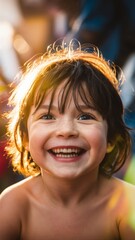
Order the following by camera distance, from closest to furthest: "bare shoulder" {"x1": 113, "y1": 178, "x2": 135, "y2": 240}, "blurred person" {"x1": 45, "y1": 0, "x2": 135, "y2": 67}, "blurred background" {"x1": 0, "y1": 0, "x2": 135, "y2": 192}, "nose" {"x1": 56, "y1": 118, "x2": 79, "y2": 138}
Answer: "nose" {"x1": 56, "y1": 118, "x2": 79, "y2": 138}, "bare shoulder" {"x1": 113, "y1": 178, "x2": 135, "y2": 240}, "blurred background" {"x1": 0, "y1": 0, "x2": 135, "y2": 192}, "blurred person" {"x1": 45, "y1": 0, "x2": 135, "y2": 67}

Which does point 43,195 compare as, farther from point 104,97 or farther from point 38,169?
point 104,97

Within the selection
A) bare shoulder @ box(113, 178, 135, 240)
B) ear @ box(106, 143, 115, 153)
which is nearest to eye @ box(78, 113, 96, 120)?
ear @ box(106, 143, 115, 153)

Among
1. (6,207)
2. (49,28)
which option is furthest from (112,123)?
(49,28)

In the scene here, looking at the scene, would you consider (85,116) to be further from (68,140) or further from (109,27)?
(109,27)

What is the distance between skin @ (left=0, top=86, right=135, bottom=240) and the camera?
52.5 inches

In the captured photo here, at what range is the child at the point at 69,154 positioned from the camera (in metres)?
1.33

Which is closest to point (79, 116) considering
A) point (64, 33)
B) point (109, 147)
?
point (109, 147)

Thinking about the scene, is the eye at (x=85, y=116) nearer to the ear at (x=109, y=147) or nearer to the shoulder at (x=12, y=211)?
the ear at (x=109, y=147)

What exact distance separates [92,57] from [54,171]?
444 millimetres

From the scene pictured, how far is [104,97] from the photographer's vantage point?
1403 mm

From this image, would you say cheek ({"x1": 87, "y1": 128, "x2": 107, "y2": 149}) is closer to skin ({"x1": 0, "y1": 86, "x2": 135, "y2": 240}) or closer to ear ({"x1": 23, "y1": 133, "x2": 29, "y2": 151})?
skin ({"x1": 0, "y1": 86, "x2": 135, "y2": 240})

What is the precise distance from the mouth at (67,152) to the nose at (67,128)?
45 mm

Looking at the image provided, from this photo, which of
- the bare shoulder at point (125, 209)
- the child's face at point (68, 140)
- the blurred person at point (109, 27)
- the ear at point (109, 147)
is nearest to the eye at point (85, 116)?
the child's face at point (68, 140)

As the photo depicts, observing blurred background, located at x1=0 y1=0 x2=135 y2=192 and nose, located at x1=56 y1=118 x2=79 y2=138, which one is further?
blurred background, located at x1=0 y1=0 x2=135 y2=192
